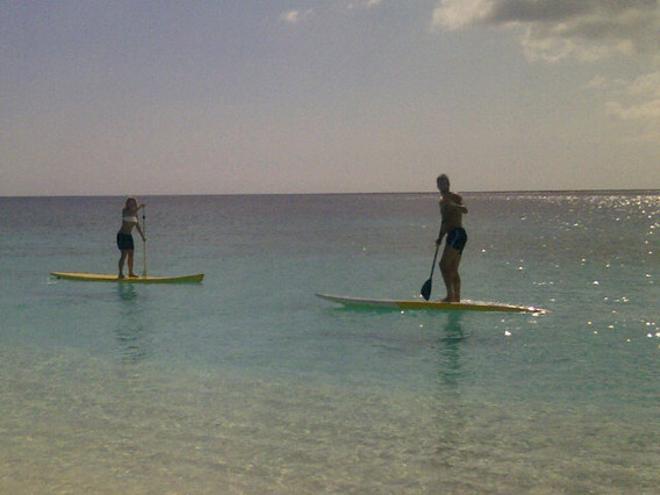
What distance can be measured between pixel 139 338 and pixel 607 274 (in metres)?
16.2

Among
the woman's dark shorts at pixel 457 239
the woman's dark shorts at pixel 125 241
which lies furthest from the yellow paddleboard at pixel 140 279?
the woman's dark shorts at pixel 457 239

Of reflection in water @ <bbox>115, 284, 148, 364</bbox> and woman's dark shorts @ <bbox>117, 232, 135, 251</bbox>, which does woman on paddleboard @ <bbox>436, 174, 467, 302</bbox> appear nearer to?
reflection in water @ <bbox>115, 284, 148, 364</bbox>

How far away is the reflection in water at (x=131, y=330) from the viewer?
1044cm

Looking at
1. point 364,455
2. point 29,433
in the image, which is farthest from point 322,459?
point 29,433

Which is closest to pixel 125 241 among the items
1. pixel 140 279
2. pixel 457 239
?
pixel 140 279

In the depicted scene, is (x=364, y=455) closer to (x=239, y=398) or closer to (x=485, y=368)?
→ (x=239, y=398)

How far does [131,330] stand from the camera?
40.9 ft

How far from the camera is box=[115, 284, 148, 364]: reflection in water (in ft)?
34.2

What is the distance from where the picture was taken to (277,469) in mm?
5914

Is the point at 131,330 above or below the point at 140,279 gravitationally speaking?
below

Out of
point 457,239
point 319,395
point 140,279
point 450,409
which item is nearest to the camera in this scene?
point 450,409

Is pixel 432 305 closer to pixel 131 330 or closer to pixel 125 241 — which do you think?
pixel 131 330

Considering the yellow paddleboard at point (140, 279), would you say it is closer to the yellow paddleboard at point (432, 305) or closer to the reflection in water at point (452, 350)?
the yellow paddleboard at point (432, 305)

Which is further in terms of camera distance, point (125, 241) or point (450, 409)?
point (125, 241)
